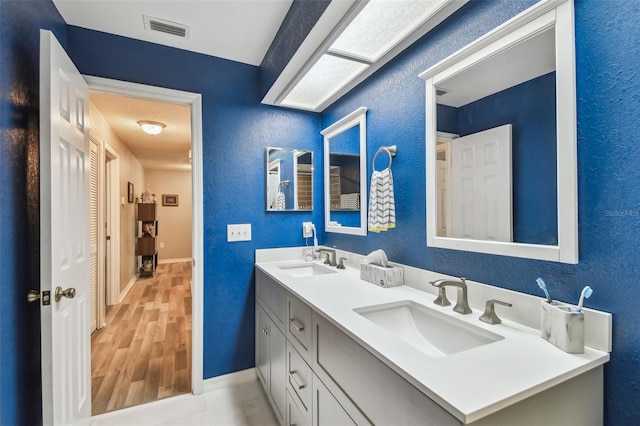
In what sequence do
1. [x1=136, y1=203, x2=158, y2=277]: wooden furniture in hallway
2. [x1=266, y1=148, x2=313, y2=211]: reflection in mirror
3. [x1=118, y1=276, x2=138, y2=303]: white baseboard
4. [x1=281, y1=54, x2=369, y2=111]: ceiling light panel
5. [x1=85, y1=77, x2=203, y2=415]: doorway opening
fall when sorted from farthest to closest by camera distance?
[x1=136, y1=203, x2=158, y2=277]: wooden furniture in hallway < [x1=118, y1=276, x2=138, y2=303]: white baseboard < [x1=266, y1=148, x2=313, y2=211]: reflection in mirror < [x1=85, y1=77, x2=203, y2=415]: doorway opening < [x1=281, y1=54, x2=369, y2=111]: ceiling light panel

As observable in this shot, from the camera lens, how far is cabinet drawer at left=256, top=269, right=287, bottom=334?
165 centimetres

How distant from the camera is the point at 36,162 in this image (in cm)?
137

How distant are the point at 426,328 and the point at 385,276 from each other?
352mm

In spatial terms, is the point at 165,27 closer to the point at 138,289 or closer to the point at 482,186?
the point at 482,186

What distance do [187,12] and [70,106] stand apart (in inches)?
32.1

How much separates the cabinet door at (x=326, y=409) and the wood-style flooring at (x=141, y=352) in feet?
4.56

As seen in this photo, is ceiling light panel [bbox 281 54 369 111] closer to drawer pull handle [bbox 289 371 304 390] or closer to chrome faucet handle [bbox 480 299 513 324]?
chrome faucet handle [bbox 480 299 513 324]

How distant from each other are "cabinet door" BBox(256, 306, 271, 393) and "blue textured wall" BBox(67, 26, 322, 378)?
0.11 m

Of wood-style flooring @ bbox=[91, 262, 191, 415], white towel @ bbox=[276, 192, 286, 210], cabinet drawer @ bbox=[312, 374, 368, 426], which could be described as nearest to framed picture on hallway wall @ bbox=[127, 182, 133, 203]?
wood-style flooring @ bbox=[91, 262, 191, 415]

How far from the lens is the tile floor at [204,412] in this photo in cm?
178

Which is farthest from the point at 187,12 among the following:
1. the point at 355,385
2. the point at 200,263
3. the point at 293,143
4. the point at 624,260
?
the point at 624,260

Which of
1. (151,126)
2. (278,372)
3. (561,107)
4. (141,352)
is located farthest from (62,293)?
(151,126)

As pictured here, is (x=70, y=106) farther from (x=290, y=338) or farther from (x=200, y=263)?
(x=290, y=338)

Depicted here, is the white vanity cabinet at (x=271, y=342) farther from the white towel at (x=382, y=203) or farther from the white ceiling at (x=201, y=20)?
the white ceiling at (x=201, y=20)
